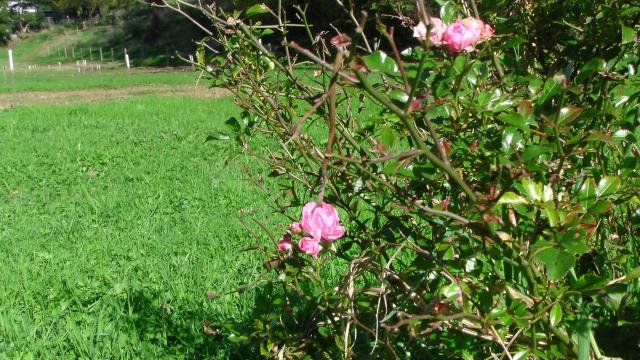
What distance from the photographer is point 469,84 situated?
1541mm

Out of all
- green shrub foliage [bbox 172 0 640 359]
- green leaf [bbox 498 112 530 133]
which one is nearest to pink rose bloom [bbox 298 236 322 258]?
green shrub foliage [bbox 172 0 640 359]

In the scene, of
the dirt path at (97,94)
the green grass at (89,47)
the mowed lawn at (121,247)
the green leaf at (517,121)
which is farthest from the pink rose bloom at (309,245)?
the green grass at (89,47)

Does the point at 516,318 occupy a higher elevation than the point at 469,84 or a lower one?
lower

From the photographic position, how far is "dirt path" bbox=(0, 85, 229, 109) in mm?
15859

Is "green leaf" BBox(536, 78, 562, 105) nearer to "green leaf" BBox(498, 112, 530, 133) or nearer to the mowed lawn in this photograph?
"green leaf" BBox(498, 112, 530, 133)

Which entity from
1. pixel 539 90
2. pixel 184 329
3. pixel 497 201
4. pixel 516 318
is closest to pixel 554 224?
pixel 497 201

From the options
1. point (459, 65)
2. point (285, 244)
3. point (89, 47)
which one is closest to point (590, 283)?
point (459, 65)

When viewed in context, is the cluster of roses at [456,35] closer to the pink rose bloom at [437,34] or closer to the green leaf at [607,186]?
the pink rose bloom at [437,34]

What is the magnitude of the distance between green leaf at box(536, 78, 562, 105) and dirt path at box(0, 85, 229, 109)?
13569 mm

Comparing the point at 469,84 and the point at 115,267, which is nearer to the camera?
the point at 469,84

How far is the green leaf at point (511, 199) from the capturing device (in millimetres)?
1285

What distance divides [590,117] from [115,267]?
272 cm

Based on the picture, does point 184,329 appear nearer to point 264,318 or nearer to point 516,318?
point 264,318

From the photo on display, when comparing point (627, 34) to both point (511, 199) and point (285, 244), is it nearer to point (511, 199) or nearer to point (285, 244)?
point (511, 199)
